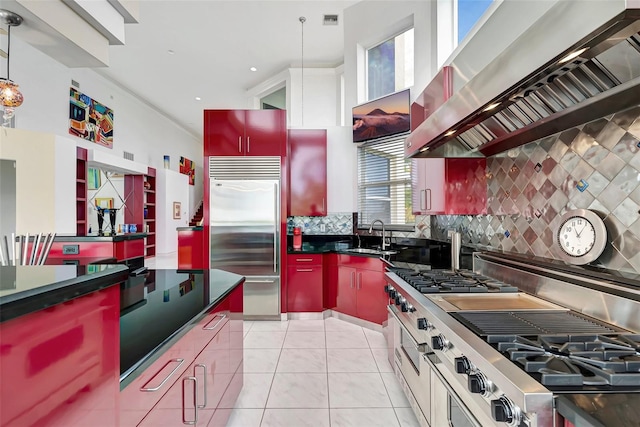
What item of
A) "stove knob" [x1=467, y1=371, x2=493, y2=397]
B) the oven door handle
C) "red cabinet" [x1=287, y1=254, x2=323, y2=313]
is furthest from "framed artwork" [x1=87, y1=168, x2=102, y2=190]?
"stove knob" [x1=467, y1=371, x2=493, y2=397]

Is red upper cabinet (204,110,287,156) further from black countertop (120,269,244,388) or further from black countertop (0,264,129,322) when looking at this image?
black countertop (0,264,129,322)

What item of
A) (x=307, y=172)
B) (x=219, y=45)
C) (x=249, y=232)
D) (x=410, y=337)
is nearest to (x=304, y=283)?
(x=249, y=232)

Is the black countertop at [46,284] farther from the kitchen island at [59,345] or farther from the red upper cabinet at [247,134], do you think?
the red upper cabinet at [247,134]

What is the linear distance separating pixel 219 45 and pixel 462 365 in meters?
6.42

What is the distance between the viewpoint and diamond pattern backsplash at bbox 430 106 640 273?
1.37 m

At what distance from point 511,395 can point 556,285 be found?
3.36ft

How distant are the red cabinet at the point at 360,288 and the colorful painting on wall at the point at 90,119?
250 inches

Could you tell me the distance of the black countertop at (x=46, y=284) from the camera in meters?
0.49

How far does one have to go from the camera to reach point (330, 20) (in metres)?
4.93

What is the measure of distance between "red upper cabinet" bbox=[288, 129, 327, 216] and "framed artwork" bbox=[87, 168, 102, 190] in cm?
615

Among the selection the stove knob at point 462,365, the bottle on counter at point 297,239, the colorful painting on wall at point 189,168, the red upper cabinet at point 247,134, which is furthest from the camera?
the colorful painting on wall at point 189,168

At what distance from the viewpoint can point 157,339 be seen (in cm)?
108

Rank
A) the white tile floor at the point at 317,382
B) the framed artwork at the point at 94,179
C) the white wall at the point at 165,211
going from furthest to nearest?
the white wall at the point at 165,211 < the framed artwork at the point at 94,179 < the white tile floor at the point at 317,382

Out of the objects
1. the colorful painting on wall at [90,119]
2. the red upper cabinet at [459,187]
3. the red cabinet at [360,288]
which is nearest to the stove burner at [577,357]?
the red upper cabinet at [459,187]
